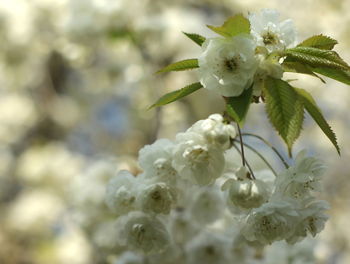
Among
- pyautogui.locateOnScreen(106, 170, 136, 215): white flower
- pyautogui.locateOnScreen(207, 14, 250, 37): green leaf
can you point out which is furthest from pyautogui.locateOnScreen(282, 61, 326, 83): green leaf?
pyautogui.locateOnScreen(106, 170, 136, 215): white flower

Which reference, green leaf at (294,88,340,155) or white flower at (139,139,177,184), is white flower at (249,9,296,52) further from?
white flower at (139,139,177,184)

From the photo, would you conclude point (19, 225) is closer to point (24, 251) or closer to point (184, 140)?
point (24, 251)

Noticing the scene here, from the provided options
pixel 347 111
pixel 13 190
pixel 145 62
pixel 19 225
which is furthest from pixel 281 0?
pixel 13 190

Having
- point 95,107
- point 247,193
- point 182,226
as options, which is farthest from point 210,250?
point 95,107

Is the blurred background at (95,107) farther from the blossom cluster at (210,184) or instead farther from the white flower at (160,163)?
the white flower at (160,163)

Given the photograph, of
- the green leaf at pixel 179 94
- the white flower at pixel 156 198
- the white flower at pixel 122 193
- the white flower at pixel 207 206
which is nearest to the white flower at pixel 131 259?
the white flower at pixel 207 206

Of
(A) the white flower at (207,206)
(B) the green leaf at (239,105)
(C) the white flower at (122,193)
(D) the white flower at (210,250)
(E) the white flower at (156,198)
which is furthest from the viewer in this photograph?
(D) the white flower at (210,250)

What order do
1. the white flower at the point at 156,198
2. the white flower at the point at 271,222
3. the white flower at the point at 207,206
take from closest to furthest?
the white flower at the point at 271,222 → the white flower at the point at 156,198 → the white flower at the point at 207,206
